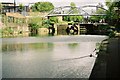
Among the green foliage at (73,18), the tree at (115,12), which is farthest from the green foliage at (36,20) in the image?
the tree at (115,12)

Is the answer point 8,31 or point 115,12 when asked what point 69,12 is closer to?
point 8,31

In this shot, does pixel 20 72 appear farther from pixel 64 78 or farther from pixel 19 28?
pixel 19 28

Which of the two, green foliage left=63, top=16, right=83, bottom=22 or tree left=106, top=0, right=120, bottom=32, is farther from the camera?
green foliage left=63, top=16, right=83, bottom=22

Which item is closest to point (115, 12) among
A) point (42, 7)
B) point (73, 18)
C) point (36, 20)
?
point (36, 20)

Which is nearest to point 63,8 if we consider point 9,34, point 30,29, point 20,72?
point 30,29

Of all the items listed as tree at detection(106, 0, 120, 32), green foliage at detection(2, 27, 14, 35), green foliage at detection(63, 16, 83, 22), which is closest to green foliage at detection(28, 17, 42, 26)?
green foliage at detection(2, 27, 14, 35)

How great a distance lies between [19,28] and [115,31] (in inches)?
793

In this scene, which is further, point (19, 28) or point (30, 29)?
point (30, 29)

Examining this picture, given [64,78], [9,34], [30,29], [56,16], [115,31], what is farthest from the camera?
[56,16]

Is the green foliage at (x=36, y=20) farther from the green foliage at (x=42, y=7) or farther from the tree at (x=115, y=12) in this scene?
the tree at (x=115, y=12)

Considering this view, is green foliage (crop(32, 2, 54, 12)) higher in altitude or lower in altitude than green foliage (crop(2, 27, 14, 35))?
higher

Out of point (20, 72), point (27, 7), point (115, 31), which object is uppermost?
point (27, 7)

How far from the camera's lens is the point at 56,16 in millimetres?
43312

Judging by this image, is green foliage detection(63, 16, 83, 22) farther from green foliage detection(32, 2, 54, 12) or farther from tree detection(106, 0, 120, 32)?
tree detection(106, 0, 120, 32)
